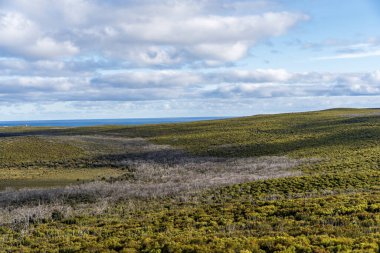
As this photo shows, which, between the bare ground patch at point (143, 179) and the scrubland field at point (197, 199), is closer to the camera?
the scrubland field at point (197, 199)

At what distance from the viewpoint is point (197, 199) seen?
28.0 m

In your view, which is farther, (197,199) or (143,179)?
(143,179)

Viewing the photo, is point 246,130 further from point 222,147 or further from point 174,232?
point 174,232

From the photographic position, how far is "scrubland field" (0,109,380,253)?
1644cm

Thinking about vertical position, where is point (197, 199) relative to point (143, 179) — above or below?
above

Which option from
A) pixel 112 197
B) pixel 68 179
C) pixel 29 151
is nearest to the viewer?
pixel 112 197

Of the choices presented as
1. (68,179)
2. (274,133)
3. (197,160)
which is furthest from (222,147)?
(68,179)

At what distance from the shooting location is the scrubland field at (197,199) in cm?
1644

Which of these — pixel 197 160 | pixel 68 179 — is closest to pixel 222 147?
pixel 197 160

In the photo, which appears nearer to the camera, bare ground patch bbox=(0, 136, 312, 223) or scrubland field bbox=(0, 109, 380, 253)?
scrubland field bbox=(0, 109, 380, 253)

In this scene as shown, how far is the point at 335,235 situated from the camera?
15.9 m

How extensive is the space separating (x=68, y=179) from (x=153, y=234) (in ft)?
95.8

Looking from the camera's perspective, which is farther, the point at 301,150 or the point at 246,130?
the point at 246,130

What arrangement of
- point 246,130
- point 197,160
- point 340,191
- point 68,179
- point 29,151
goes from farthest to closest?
point 246,130 < point 29,151 < point 197,160 < point 68,179 < point 340,191
